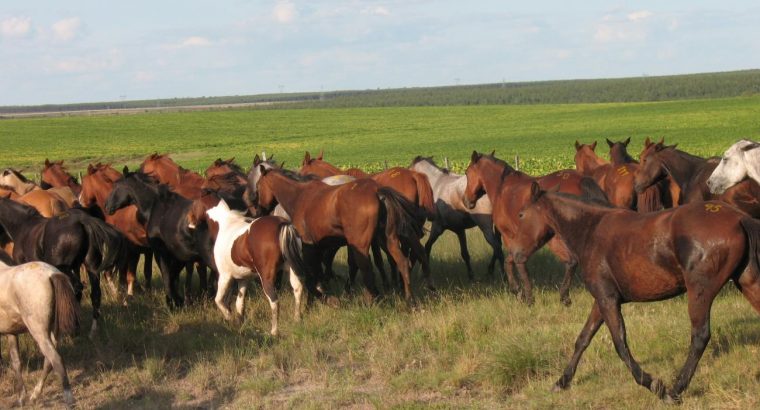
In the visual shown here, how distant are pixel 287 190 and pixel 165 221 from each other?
1.72 meters

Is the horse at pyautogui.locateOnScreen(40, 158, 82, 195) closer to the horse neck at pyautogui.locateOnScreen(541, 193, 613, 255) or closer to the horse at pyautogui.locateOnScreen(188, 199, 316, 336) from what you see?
the horse at pyautogui.locateOnScreen(188, 199, 316, 336)

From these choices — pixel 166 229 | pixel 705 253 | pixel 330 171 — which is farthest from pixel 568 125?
pixel 705 253

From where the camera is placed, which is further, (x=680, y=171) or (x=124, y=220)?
(x=124, y=220)

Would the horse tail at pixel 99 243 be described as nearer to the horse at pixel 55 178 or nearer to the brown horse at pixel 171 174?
the brown horse at pixel 171 174

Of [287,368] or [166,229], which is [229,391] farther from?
[166,229]

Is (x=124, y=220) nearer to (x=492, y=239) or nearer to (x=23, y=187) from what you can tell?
(x=23, y=187)

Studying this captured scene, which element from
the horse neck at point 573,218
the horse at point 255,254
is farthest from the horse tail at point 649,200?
the horse neck at point 573,218

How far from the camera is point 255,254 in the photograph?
32.3ft

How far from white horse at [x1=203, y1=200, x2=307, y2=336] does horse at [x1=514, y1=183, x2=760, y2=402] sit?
3.24m

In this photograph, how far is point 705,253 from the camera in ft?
20.4

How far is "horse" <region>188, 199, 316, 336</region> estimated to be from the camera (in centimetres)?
971

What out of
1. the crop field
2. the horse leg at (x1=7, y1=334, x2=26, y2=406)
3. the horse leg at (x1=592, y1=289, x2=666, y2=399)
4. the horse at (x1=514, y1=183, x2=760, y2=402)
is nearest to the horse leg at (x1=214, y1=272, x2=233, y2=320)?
the crop field

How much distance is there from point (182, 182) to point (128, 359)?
5.88 metres

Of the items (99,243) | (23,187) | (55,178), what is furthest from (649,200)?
(55,178)
